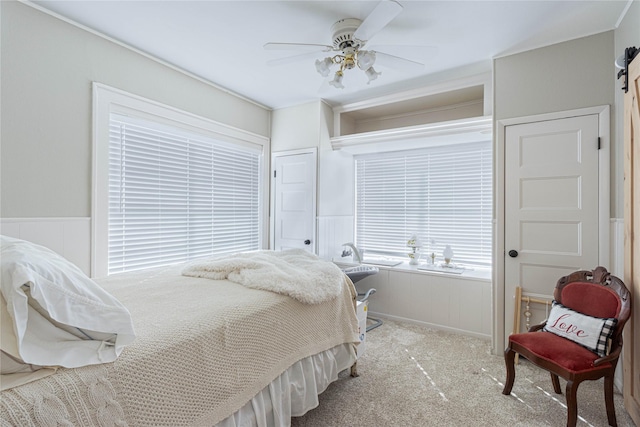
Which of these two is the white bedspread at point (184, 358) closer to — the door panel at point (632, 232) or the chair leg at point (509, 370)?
the chair leg at point (509, 370)

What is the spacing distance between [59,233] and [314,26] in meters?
2.34

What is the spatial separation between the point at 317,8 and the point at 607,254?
107 inches

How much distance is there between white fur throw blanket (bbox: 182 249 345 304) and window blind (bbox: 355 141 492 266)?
2089 mm

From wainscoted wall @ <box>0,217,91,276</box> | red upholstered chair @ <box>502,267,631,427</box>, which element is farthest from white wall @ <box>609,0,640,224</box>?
wainscoted wall @ <box>0,217,91,276</box>

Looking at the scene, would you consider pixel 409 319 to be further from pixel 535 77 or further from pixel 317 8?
pixel 317 8

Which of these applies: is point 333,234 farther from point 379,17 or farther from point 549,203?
point 379,17

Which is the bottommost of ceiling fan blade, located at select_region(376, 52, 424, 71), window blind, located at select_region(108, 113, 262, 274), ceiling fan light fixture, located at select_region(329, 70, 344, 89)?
window blind, located at select_region(108, 113, 262, 274)

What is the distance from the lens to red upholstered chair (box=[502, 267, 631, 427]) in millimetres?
1699

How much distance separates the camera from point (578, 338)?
189cm

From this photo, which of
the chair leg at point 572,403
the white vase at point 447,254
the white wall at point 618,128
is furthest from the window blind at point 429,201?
the chair leg at point 572,403

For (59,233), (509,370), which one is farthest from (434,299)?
(59,233)

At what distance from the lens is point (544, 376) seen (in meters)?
2.30

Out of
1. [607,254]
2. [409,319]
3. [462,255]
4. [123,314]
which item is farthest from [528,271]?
[123,314]

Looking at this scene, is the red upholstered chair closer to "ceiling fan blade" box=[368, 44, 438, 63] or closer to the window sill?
the window sill
